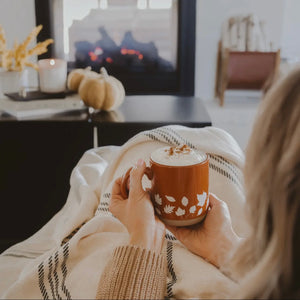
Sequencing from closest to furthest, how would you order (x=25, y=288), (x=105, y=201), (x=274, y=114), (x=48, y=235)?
(x=274, y=114) → (x=25, y=288) → (x=105, y=201) → (x=48, y=235)

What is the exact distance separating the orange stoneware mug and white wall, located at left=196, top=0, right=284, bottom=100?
3.10 m

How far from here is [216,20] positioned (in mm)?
3668

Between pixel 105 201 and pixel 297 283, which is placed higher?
pixel 297 283

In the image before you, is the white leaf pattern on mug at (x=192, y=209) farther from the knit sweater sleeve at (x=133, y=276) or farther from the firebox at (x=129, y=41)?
the firebox at (x=129, y=41)

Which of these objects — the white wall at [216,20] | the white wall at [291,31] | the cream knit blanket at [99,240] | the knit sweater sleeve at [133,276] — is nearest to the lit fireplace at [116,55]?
the white wall at [216,20]

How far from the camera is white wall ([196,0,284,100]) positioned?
3637 mm

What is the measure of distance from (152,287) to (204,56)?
10.8 ft

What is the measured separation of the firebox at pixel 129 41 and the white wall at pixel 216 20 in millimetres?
216

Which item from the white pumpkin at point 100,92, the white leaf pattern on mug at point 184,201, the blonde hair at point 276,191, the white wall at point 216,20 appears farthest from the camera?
the white wall at point 216,20

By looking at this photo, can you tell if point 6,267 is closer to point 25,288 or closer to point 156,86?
point 25,288

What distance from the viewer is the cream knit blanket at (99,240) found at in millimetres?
727

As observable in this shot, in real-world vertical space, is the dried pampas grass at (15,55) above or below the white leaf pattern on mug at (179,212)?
above

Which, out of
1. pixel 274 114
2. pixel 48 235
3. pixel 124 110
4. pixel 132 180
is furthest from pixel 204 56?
pixel 274 114

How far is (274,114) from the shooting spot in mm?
404
